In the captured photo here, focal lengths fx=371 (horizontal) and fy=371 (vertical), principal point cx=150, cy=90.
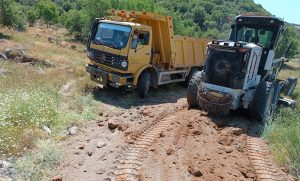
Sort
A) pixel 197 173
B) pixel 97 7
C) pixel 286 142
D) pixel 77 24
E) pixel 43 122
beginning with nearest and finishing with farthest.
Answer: pixel 197 173
pixel 286 142
pixel 43 122
pixel 97 7
pixel 77 24

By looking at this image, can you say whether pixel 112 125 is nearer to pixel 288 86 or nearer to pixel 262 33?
pixel 262 33

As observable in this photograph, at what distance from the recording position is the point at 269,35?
10.3 meters

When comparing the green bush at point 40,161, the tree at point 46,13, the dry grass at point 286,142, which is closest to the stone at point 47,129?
the green bush at point 40,161

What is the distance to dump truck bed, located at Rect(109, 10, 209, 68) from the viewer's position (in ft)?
41.1

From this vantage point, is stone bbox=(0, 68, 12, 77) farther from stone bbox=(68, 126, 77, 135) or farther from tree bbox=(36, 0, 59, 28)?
tree bbox=(36, 0, 59, 28)

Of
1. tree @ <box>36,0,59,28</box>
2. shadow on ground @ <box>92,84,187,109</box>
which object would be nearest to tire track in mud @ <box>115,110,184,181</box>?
shadow on ground @ <box>92,84,187,109</box>

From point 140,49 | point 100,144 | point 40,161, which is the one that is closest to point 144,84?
point 140,49

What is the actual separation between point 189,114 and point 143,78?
2.98 m

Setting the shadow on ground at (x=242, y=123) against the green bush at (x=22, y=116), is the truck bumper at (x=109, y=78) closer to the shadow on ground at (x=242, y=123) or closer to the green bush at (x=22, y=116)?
the green bush at (x=22, y=116)

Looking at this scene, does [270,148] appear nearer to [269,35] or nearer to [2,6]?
[269,35]

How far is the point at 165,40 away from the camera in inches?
520

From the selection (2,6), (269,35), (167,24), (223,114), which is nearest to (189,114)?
(223,114)

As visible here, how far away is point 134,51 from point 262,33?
386cm

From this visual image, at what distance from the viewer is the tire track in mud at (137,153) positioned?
6.05m
